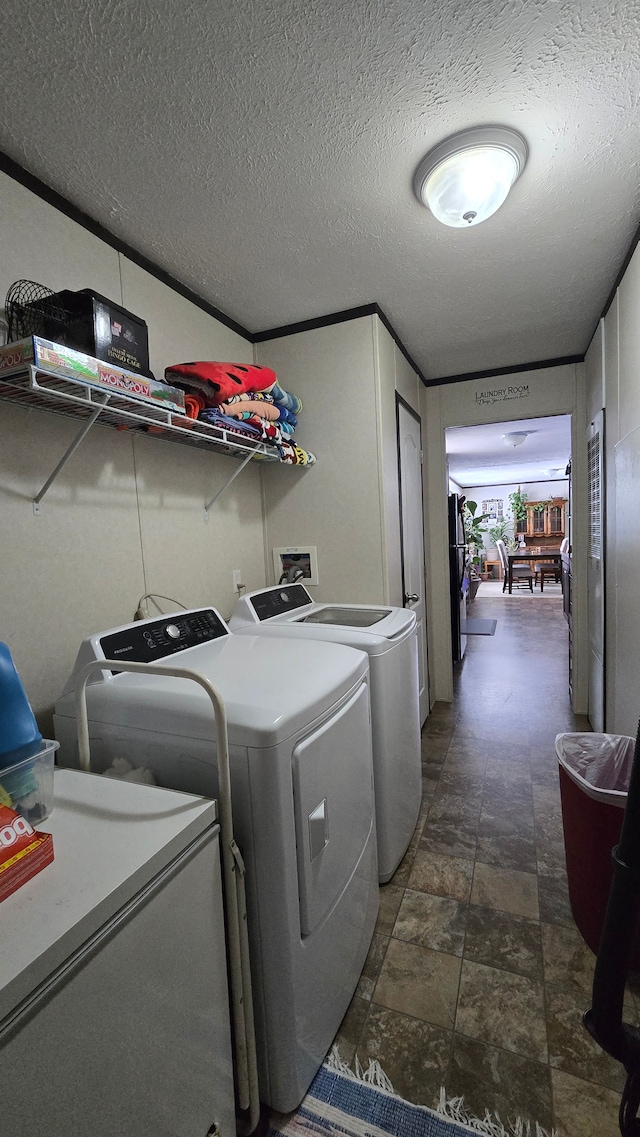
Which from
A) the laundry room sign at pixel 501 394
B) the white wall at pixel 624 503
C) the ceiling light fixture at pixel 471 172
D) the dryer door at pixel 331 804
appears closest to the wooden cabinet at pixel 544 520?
the laundry room sign at pixel 501 394

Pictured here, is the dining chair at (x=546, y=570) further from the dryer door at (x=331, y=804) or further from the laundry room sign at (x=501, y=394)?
the dryer door at (x=331, y=804)

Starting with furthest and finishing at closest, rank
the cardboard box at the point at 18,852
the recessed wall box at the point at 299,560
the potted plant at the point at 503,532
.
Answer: the potted plant at the point at 503,532, the recessed wall box at the point at 299,560, the cardboard box at the point at 18,852

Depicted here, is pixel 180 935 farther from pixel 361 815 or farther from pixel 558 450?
pixel 558 450

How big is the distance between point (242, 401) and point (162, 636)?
100 cm

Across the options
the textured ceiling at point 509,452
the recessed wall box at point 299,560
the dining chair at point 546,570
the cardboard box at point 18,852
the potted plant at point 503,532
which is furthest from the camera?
the potted plant at point 503,532

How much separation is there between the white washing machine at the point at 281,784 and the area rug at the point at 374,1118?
51 mm

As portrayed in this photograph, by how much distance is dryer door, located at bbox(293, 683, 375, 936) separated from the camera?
3.47 feet

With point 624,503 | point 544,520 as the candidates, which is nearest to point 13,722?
point 624,503

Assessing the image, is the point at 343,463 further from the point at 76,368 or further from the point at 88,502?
the point at 76,368

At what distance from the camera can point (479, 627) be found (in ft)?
21.1

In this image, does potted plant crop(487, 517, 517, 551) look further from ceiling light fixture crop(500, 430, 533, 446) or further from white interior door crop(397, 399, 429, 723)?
white interior door crop(397, 399, 429, 723)

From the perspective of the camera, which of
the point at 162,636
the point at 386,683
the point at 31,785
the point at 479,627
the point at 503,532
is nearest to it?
the point at 31,785

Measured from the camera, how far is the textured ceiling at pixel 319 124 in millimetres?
1015

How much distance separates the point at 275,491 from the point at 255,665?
4.67ft
